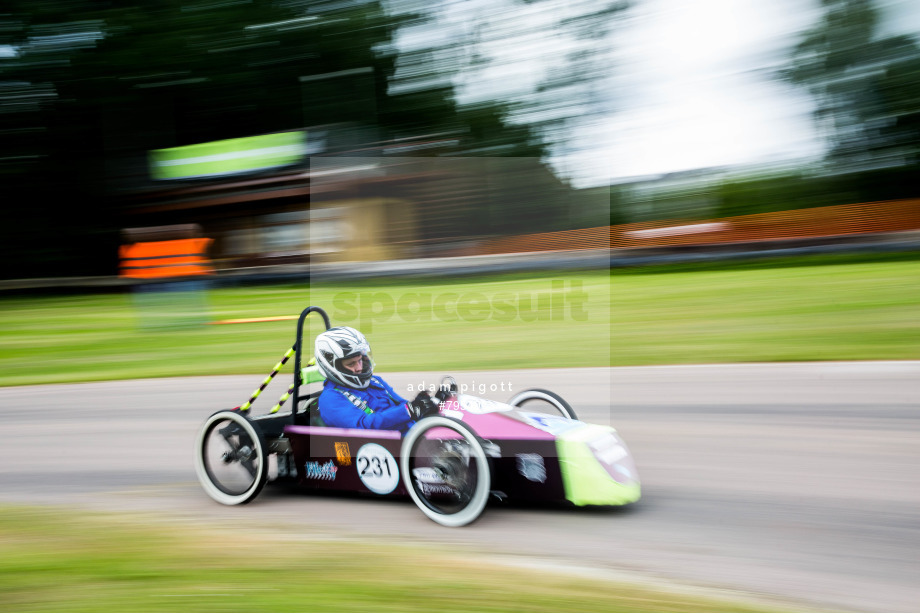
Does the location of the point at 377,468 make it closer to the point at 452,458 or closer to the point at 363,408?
the point at 363,408

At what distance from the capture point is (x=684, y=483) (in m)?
4.17

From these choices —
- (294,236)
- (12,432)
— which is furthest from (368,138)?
(12,432)

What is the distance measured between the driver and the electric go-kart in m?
0.09

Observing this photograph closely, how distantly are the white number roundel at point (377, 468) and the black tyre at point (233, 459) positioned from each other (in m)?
0.58

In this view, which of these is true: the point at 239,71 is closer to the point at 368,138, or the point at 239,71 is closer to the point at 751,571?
the point at 368,138

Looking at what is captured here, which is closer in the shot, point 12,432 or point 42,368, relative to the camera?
point 12,432

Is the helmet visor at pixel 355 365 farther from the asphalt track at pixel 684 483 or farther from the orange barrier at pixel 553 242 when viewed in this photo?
the orange barrier at pixel 553 242

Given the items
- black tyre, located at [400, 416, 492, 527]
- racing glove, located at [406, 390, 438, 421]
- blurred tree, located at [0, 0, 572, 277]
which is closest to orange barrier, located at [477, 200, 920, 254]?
blurred tree, located at [0, 0, 572, 277]

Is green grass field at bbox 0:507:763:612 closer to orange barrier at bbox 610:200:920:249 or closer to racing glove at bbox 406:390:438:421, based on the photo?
racing glove at bbox 406:390:438:421

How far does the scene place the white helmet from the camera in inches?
157

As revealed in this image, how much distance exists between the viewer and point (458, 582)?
295cm

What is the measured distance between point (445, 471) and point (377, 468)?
0.43 m

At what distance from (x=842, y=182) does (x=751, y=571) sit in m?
10.7

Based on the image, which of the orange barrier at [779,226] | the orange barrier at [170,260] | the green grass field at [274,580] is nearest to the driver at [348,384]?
the green grass field at [274,580]
